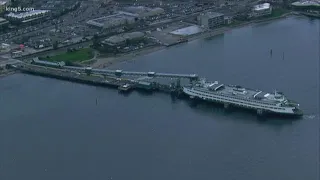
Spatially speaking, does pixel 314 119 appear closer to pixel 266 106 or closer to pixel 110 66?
pixel 266 106

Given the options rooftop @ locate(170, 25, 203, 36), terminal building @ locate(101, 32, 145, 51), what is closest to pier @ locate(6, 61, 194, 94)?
terminal building @ locate(101, 32, 145, 51)

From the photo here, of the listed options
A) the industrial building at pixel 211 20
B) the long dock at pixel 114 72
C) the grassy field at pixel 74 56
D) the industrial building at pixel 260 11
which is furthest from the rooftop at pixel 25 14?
the industrial building at pixel 260 11

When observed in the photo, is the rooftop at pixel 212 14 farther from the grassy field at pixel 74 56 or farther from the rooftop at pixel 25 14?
the rooftop at pixel 25 14

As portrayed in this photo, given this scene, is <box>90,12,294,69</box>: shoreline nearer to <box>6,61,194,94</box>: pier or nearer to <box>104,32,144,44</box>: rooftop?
<box>6,61,194,94</box>: pier

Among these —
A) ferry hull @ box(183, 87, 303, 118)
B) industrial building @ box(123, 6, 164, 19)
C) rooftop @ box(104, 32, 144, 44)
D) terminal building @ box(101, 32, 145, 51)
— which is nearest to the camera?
ferry hull @ box(183, 87, 303, 118)

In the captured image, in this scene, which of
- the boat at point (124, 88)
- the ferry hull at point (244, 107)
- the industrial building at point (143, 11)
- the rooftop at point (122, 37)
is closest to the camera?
the ferry hull at point (244, 107)

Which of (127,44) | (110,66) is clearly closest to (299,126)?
(110,66)

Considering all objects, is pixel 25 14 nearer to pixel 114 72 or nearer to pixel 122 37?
pixel 122 37
